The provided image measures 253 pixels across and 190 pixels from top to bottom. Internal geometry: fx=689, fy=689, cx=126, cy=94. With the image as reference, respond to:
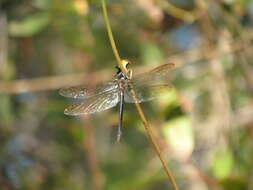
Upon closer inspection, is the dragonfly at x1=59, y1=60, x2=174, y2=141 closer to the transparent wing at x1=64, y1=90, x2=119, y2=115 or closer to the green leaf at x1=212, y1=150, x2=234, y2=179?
the transparent wing at x1=64, y1=90, x2=119, y2=115

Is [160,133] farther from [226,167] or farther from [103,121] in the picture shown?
[103,121]

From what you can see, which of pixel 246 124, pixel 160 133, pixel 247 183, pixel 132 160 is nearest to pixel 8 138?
pixel 132 160

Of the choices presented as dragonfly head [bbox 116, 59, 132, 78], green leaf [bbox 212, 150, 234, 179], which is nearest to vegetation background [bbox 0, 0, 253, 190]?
green leaf [bbox 212, 150, 234, 179]

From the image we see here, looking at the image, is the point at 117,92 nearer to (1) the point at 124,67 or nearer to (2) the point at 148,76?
(2) the point at 148,76

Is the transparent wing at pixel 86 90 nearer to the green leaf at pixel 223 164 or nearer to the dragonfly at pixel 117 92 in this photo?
the dragonfly at pixel 117 92

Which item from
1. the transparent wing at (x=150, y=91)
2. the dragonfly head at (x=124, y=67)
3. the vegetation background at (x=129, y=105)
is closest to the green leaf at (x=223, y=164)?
the vegetation background at (x=129, y=105)

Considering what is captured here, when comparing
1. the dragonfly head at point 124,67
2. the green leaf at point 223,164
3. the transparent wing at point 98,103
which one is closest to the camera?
the dragonfly head at point 124,67

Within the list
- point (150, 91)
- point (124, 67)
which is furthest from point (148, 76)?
point (124, 67)
